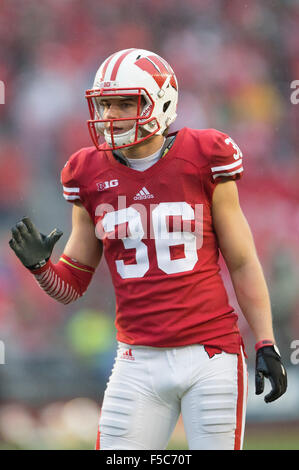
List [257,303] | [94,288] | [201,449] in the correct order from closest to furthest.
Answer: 1. [201,449]
2. [257,303]
3. [94,288]

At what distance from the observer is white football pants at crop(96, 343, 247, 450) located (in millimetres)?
1595

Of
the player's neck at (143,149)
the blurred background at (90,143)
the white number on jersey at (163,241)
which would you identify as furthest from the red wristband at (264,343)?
the blurred background at (90,143)

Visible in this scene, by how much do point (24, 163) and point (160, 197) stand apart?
7.15ft

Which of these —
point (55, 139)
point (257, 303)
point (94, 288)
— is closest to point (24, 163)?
point (55, 139)

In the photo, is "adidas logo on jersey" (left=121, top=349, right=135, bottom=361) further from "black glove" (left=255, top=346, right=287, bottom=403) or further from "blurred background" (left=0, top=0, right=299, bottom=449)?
"blurred background" (left=0, top=0, right=299, bottom=449)

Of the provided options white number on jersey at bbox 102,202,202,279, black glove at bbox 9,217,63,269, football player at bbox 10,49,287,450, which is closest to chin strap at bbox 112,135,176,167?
football player at bbox 10,49,287,450

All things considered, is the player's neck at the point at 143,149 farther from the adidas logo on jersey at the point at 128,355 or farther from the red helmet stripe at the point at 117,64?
the adidas logo on jersey at the point at 128,355

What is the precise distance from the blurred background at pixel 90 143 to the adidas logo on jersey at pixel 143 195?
198 centimetres

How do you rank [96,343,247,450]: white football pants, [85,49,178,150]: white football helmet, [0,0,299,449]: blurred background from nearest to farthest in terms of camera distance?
1. [96,343,247,450]: white football pants
2. [85,49,178,150]: white football helmet
3. [0,0,299,449]: blurred background

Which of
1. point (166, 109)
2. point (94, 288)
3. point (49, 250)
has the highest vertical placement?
point (166, 109)

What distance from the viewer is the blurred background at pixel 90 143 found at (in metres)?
3.50

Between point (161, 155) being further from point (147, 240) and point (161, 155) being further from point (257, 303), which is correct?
point (257, 303)

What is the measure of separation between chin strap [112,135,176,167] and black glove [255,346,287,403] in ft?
1.76

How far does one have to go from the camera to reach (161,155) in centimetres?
176
